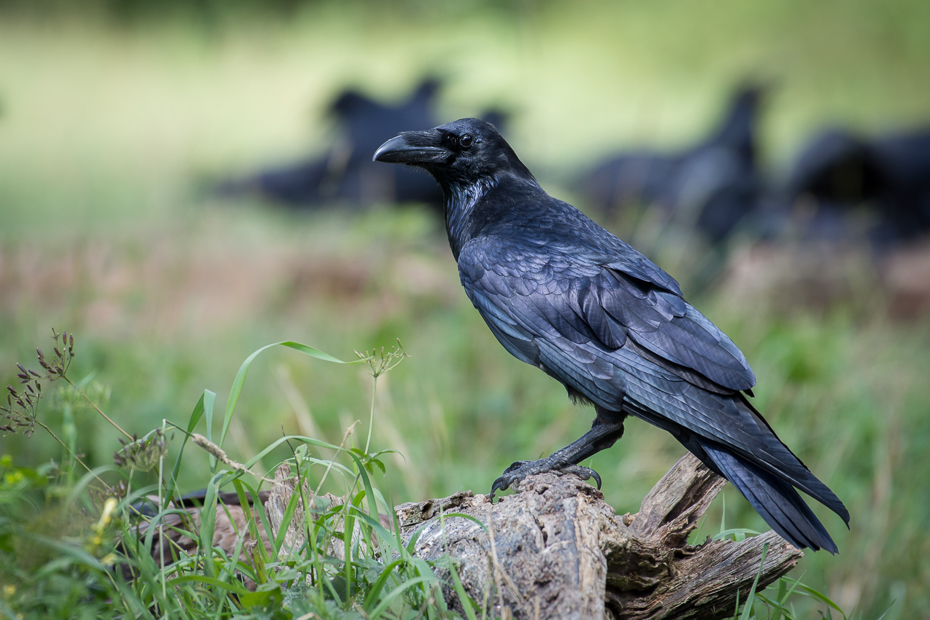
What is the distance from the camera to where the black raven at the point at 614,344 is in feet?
5.42

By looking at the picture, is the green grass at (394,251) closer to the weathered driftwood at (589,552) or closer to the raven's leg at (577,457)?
the raven's leg at (577,457)

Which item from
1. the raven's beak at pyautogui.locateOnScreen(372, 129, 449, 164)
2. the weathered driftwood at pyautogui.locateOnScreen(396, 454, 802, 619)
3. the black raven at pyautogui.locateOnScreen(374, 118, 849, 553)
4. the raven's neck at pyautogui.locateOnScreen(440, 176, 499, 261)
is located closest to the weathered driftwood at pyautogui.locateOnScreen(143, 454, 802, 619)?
the weathered driftwood at pyautogui.locateOnScreen(396, 454, 802, 619)

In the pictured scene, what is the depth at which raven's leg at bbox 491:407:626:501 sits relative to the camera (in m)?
2.02

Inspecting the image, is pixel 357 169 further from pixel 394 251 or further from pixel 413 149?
pixel 413 149

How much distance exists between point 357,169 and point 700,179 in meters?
3.63

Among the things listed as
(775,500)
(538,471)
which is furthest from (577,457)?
(775,500)

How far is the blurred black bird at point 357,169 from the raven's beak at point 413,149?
4644mm

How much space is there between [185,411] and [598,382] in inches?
94.5

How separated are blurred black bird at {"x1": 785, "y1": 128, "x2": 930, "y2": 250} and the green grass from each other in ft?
3.76

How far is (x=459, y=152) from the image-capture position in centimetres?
252

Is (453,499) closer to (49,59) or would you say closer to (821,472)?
(821,472)

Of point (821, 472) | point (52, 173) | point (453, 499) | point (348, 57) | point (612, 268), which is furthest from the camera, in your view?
point (348, 57)

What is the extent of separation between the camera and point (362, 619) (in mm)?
1257

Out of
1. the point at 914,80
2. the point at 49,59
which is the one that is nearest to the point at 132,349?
the point at 49,59
